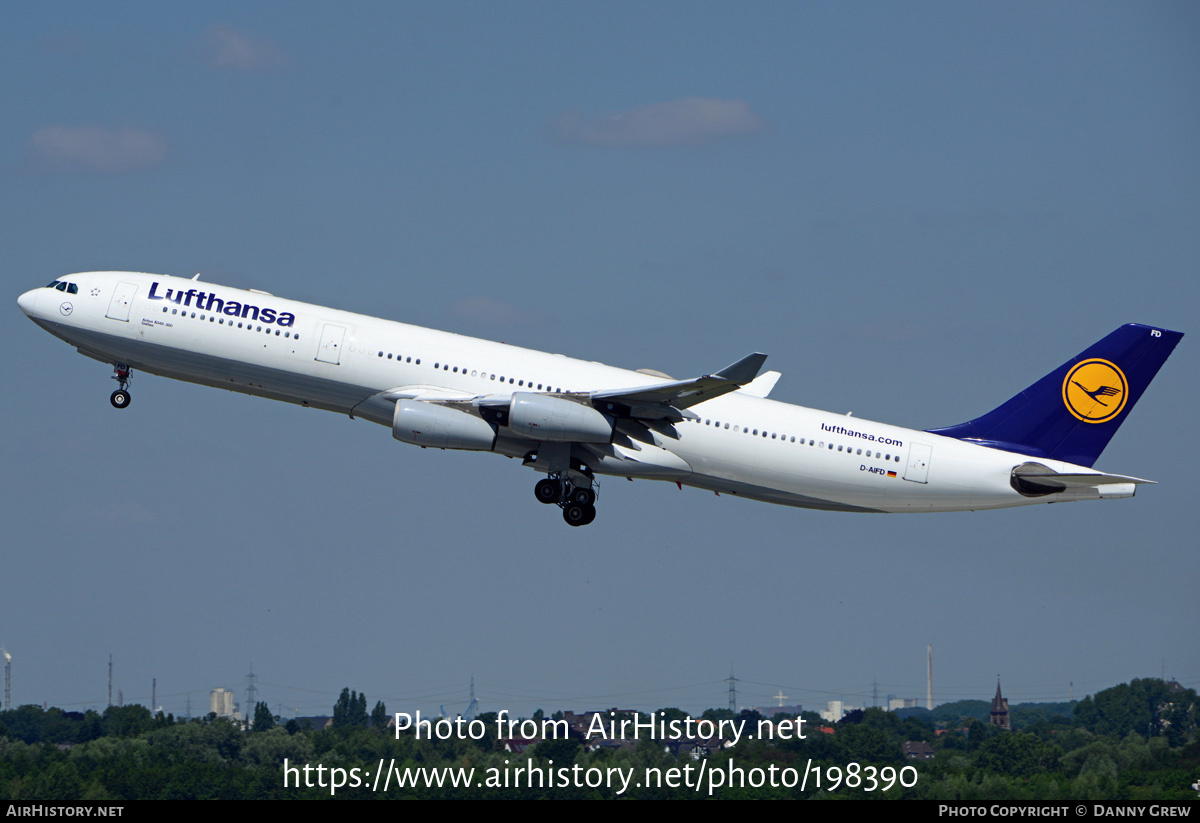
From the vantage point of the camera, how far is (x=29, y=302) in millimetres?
49281

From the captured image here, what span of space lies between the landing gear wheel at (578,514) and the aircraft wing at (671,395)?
4.27 m

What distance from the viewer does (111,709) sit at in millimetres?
122625

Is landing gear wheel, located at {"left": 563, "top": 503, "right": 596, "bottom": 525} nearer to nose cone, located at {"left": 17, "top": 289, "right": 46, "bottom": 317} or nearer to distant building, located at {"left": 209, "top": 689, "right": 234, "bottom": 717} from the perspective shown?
nose cone, located at {"left": 17, "top": 289, "right": 46, "bottom": 317}

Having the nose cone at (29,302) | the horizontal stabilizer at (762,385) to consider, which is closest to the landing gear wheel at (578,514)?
the horizontal stabilizer at (762,385)

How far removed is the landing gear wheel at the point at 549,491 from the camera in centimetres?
4834

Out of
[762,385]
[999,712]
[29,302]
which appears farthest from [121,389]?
[999,712]

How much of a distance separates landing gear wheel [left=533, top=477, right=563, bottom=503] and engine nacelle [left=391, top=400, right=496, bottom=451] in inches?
135

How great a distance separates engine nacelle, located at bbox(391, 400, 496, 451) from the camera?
45.1 metres

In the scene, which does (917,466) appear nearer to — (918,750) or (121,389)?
(121,389)

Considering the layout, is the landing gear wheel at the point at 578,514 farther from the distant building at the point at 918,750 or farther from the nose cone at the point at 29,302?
the distant building at the point at 918,750

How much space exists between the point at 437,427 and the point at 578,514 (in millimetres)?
6525

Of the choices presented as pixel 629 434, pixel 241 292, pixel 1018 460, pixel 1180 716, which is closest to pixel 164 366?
pixel 241 292

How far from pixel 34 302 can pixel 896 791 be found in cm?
6044

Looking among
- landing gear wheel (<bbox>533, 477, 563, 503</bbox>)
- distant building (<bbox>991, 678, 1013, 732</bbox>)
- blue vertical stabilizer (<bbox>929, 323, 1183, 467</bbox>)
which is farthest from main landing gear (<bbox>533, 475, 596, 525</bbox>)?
distant building (<bbox>991, 678, 1013, 732</bbox>)
